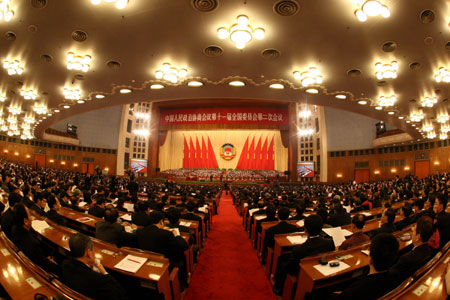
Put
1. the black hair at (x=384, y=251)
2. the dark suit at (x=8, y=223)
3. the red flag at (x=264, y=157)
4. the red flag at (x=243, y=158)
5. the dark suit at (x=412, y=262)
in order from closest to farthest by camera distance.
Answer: the black hair at (x=384, y=251)
the dark suit at (x=412, y=262)
the dark suit at (x=8, y=223)
the red flag at (x=264, y=157)
the red flag at (x=243, y=158)

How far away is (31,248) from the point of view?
238 cm

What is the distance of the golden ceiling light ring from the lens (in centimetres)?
378

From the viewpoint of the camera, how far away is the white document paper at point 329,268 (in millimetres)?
2243

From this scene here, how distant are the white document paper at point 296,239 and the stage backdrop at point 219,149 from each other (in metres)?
23.3

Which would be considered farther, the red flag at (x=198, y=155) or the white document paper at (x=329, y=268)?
the red flag at (x=198, y=155)

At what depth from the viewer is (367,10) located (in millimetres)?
3406

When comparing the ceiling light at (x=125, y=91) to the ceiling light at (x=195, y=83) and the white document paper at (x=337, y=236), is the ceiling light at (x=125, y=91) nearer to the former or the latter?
the ceiling light at (x=195, y=83)

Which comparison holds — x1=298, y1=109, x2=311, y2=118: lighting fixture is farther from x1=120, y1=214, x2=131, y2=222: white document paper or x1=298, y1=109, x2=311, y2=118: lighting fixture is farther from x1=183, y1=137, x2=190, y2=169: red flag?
x1=120, y1=214, x2=131, y2=222: white document paper

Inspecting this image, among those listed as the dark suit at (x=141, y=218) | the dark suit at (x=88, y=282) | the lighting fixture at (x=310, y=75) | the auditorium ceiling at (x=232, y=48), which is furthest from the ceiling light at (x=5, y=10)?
the lighting fixture at (x=310, y=75)

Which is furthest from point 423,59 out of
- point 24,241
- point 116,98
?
point 116,98

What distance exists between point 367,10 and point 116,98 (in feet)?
28.1

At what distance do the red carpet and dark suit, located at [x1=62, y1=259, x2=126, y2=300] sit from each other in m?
1.78

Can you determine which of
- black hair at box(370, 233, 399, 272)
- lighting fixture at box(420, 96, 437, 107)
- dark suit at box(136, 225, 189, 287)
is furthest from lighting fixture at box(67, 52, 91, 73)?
lighting fixture at box(420, 96, 437, 107)

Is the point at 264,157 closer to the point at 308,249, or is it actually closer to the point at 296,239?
the point at 296,239
